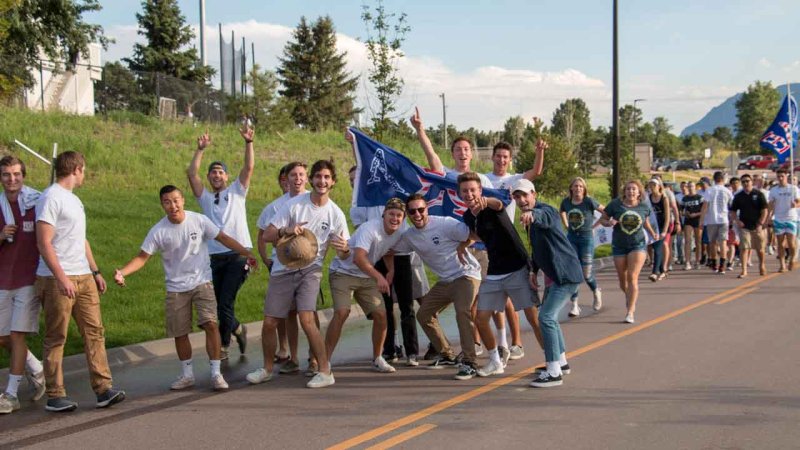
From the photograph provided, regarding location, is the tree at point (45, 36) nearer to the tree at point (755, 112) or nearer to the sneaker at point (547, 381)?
the sneaker at point (547, 381)

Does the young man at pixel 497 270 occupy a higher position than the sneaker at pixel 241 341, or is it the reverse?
the young man at pixel 497 270

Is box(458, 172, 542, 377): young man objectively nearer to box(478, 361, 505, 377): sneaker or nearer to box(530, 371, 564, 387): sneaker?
box(478, 361, 505, 377): sneaker

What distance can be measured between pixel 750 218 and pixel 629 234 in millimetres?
6017

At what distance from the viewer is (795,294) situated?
1305cm

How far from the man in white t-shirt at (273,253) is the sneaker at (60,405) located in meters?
2.09

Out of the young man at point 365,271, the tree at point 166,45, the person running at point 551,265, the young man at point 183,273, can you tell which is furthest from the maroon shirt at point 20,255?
the tree at point 166,45

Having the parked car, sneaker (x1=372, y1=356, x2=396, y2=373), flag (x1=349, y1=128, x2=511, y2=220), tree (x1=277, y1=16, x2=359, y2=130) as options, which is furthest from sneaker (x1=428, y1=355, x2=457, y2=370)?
the parked car

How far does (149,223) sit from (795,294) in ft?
39.2

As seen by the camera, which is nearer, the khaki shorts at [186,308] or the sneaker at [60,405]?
the sneaker at [60,405]

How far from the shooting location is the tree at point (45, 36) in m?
26.6

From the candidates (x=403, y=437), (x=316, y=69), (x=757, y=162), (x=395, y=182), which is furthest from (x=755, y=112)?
(x=403, y=437)

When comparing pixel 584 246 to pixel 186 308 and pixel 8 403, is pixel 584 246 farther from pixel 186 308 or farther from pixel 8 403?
pixel 8 403

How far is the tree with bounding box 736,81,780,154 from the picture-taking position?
80.8 m

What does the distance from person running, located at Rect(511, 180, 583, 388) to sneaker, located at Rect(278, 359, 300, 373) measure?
7.91ft
